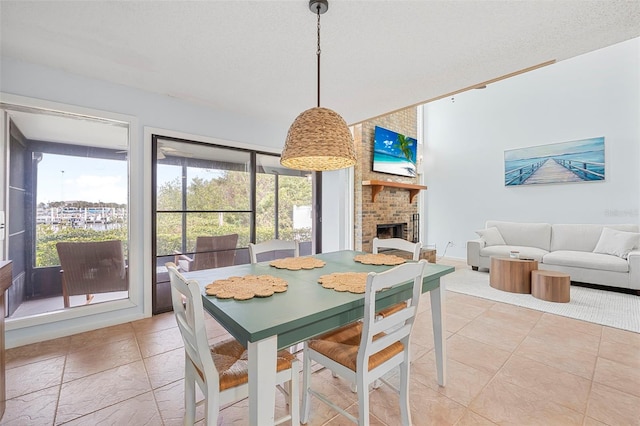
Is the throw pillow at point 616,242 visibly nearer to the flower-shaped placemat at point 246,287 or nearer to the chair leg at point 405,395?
the chair leg at point 405,395

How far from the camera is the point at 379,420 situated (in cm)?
152

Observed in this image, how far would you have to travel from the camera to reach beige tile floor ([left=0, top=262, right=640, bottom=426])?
154cm

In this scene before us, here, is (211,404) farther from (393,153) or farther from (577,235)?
(577,235)

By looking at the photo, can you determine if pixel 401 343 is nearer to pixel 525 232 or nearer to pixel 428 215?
pixel 525 232

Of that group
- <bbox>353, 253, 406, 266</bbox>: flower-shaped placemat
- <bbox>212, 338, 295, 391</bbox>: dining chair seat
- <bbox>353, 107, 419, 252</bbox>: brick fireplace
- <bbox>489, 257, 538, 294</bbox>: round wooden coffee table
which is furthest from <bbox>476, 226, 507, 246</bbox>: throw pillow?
<bbox>212, 338, 295, 391</bbox>: dining chair seat

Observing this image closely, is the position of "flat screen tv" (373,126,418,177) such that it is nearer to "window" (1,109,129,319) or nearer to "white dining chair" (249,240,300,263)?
"white dining chair" (249,240,300,263)

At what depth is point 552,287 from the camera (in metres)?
3.30

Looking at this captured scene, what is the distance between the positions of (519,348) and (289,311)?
222 cm

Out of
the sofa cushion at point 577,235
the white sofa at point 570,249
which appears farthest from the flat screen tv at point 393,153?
the sofa cushion at point 577,235

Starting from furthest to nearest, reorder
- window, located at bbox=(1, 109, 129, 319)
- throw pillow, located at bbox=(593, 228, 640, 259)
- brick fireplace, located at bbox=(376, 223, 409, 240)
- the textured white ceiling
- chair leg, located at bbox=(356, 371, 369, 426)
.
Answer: brick fireplace, located at bbox=(376, 223, 409, 240)
throw pillow, located at bbox=(593, 228, 640, 259)
window, located at bbox=(1, 109, 129, 319)
the textured white ceiling
chair leg, located at bbox=(356, 371, 369, 426)

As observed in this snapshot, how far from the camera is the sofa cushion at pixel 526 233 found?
15.1ft

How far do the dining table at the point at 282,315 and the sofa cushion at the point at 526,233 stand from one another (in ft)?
13.3

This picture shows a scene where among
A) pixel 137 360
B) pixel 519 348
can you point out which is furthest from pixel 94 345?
pixel 519 348

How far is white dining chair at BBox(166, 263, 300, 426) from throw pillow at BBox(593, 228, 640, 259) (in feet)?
15.7
